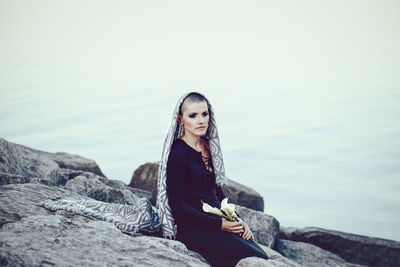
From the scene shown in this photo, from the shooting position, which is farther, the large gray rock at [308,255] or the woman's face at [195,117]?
the large gray rock at [308,255]

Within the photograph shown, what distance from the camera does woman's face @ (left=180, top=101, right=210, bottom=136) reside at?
3.96 metres

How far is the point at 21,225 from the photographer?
3016 millimetres

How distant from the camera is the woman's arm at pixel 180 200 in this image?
3.69 meters

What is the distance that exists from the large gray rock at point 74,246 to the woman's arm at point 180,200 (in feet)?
1.33

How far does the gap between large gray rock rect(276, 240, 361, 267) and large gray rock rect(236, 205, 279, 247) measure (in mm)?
384

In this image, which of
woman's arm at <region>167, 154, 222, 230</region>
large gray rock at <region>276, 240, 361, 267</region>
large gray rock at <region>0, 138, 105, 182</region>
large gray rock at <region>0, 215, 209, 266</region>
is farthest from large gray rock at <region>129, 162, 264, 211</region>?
large gray rock at <region>0, 215, 209, 266</region>

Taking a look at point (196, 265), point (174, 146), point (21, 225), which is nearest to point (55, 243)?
point (21, 225)

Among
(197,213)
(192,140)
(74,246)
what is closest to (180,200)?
(197,213)

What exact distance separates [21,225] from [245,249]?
1696 millimetres

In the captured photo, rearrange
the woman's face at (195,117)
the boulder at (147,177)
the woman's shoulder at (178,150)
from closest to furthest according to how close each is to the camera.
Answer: the woman's shoulder at (178,150), the woman's face at (195,117), the boulder at (147,177)

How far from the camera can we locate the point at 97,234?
10.3 ft

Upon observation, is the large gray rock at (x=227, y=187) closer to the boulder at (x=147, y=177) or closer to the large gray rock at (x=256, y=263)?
the boulder at (x=147, y=177)

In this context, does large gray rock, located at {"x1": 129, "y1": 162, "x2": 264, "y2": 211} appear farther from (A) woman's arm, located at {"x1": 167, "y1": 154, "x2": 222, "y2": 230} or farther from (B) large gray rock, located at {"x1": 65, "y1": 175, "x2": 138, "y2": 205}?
(A) woman's arm, located at {"x1": 167, "y1": 154, "x2": 222, "y2": 230}

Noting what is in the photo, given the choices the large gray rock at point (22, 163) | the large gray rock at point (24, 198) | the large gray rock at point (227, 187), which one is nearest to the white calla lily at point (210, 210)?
→ the large gray rock at point (24, 198)
